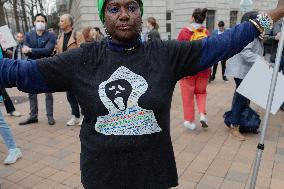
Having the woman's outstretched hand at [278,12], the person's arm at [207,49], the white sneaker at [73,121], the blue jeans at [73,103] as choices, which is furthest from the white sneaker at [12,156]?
the woman's outstretched hand at [278,12]

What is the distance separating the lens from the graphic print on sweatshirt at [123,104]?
1.63m

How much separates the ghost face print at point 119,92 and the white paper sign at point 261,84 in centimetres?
180

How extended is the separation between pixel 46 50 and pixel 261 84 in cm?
392

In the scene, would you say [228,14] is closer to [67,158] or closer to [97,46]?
[67,158]

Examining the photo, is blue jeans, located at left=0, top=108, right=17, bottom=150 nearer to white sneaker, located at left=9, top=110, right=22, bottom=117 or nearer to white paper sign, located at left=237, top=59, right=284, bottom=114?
white sneaker, located at left=9, top=110, right=22, bottom=117

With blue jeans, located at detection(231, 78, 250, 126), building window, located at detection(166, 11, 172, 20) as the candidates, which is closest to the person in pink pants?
blue jeans, located at detection(231, 78, 250, 126)

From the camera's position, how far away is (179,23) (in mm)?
24094

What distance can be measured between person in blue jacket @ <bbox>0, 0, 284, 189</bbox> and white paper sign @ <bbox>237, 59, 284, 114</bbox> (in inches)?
54.2

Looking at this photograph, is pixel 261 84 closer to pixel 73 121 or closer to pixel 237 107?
pixel 237 107

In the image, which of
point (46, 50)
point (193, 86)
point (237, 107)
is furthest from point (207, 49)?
point (46, 50)

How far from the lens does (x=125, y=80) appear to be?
1637mm

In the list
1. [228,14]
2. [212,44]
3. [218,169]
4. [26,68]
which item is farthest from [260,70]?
[228,14]

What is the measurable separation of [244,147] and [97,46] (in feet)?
11.2

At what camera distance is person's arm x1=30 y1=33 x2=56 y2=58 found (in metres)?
5.55
